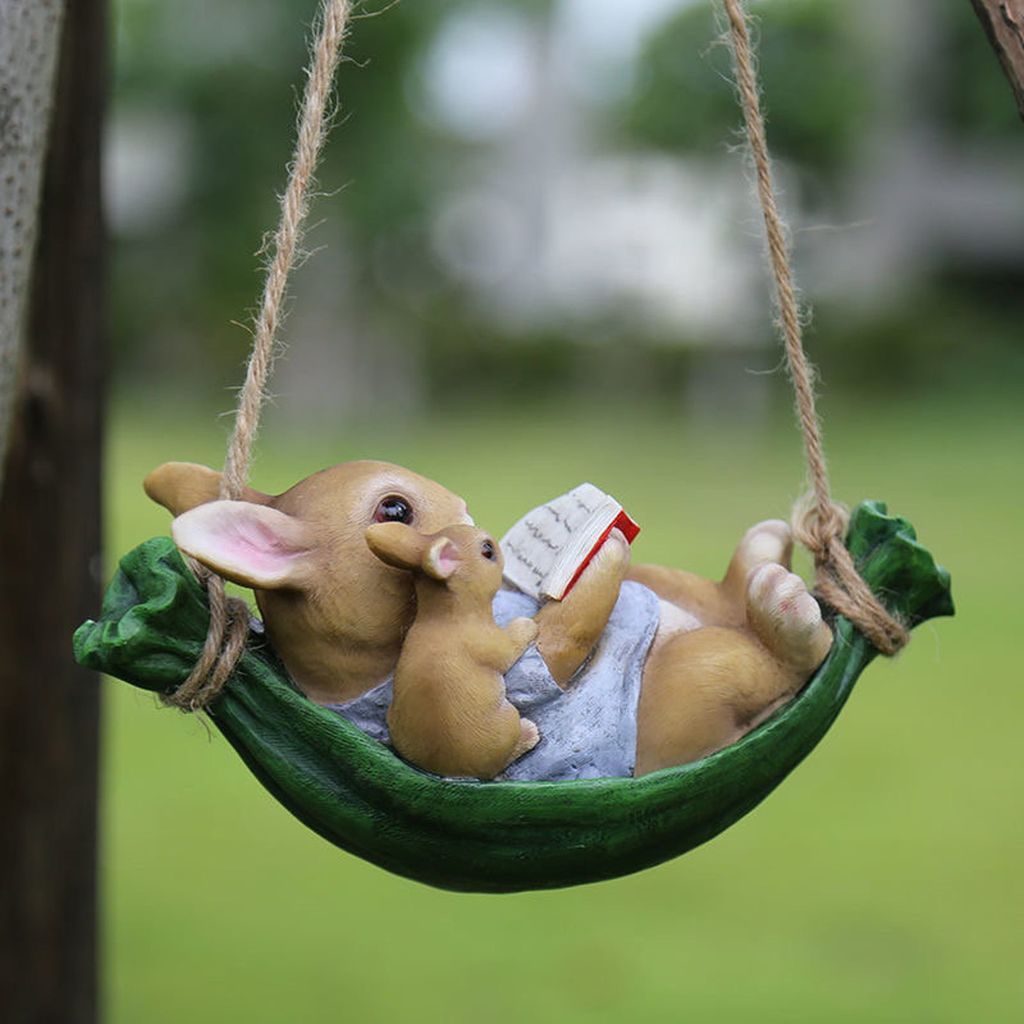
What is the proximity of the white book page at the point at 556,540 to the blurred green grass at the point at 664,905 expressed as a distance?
60 cm

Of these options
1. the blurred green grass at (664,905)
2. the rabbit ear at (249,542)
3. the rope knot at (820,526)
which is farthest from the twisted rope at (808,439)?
the blurred green grass at (664,905)

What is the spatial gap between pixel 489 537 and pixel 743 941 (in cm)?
190

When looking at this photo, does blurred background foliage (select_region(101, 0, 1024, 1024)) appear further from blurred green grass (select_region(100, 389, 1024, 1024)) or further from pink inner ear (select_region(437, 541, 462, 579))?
pink inner ear (select_region(437, 541, 462, 579))

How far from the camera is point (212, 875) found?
115 inches

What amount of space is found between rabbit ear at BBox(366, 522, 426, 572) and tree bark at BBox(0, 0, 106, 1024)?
870 mm

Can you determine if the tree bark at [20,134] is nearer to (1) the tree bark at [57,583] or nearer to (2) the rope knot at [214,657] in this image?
(2) the rope knot at [214,657]

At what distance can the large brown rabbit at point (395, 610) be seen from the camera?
914mm

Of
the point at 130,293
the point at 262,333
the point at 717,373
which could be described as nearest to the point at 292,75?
the point at 130,293

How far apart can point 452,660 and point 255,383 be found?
0.22 m

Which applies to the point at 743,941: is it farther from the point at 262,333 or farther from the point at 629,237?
the point at 629,237

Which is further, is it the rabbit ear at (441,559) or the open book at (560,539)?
the open book at (560,539)

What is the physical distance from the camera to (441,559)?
0.89 meters

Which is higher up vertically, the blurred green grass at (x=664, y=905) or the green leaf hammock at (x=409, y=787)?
the green leaf hammock at (x=409, y=787)

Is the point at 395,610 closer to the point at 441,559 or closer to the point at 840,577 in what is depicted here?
the point at 441,559
